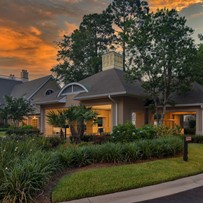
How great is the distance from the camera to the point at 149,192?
18.0ft

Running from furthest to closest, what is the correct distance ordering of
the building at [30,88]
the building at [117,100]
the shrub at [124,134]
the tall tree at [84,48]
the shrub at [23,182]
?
the tall tree at [84,48] < the building at [30,88] < the building at [117,100] < the shrub at [124,134] < the shrub at [23,182]

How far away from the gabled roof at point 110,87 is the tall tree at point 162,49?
1.15 m

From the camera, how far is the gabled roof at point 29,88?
33156mm

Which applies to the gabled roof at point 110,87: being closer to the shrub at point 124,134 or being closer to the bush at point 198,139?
the bush at point 198,139

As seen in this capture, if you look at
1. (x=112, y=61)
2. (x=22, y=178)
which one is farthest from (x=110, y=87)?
(x=22, y=178)

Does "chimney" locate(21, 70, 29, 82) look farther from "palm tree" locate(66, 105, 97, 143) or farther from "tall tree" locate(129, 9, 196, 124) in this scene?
"palm tree" locate(66, 105, 97, 143)

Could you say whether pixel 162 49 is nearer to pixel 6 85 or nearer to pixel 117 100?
pixel 117 100

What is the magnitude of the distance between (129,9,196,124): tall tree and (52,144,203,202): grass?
907 centimetres

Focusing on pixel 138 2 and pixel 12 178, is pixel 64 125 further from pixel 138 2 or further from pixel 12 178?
pixel 138 2

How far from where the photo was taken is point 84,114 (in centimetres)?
1223

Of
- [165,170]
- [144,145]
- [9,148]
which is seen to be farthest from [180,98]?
[9,148]

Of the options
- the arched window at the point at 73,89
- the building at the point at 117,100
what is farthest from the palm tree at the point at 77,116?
the arched window at the point at 73,89

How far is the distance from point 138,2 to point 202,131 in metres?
25.8

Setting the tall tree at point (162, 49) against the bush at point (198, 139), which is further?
the tall tree at point (162, 49)
